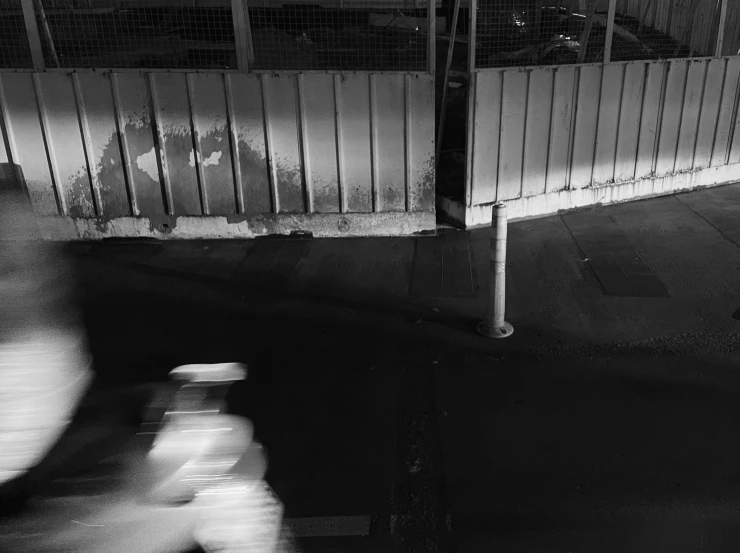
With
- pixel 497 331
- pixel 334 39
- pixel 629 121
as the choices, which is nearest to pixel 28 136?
pixel 334 39

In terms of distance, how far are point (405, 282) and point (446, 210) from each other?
200 centimetres

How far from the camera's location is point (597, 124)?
28.5 feet

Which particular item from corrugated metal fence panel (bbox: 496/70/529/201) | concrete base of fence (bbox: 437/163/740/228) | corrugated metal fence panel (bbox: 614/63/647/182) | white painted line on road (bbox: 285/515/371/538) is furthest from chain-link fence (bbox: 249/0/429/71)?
white painted line on road (bbox: 285/515/371/538)

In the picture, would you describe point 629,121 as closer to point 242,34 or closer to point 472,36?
point 472,36

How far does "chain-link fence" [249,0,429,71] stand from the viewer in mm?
7691

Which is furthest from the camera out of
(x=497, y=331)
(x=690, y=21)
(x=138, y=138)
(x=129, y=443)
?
(x=690, y=21)

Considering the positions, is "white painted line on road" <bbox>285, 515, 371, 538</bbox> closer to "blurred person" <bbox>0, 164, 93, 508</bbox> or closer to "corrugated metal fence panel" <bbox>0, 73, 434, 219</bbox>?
"blurred person" <bbox>0, 164, 93, 508</bbox>

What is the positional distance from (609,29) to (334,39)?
3544mm

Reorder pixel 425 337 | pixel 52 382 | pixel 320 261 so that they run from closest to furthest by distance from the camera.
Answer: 1. pixel 52 382
2. pixel 425 337
3. pixel 320 261

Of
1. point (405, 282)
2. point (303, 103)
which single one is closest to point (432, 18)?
point (303, 103)

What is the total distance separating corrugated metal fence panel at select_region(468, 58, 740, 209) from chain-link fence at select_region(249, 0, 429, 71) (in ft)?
3.16

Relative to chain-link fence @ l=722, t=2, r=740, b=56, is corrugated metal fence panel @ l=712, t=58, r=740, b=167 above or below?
below

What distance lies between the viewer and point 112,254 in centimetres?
801

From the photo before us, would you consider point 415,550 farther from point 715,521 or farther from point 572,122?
point 572,122
